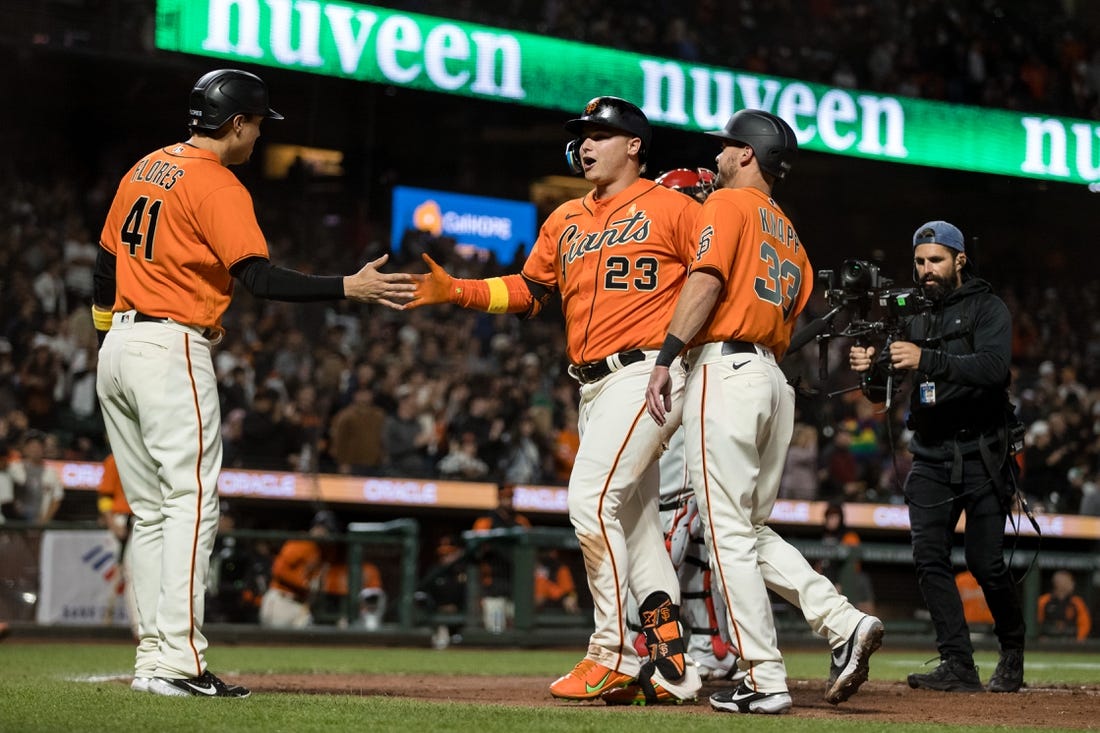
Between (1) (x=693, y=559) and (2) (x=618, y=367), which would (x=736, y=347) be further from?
(1) (x=693, y=559)

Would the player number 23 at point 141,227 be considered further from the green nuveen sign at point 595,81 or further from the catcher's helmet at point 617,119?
the green nuveen sign at point 595,81

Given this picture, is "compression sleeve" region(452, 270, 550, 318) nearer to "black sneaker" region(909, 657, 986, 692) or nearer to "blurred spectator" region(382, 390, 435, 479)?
"black sneaker" region(909, 657, 986, 692)

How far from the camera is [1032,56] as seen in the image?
22.1 meters

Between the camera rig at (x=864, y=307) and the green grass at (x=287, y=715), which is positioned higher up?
the camera rig at (x=864, y=307)

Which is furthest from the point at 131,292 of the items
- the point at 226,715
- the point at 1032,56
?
the point at 1032,56

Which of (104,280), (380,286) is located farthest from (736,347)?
(104,280)

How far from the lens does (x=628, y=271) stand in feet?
19.0

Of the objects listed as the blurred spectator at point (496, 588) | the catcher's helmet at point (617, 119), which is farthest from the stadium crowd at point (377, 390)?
the catcher's helmet at point (617, 119)

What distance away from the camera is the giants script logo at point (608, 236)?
582 cm

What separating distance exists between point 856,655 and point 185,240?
9.42ft

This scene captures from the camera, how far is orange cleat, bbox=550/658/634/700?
18.5 feet

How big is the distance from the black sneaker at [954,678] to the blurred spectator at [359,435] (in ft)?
27.7

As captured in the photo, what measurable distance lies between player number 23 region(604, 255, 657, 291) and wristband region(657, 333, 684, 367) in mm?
601

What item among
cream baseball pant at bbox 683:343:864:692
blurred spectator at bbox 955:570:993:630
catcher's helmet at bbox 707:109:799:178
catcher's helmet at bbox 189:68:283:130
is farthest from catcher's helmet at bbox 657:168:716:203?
blurred spectator at bbox 955:570:993:630
